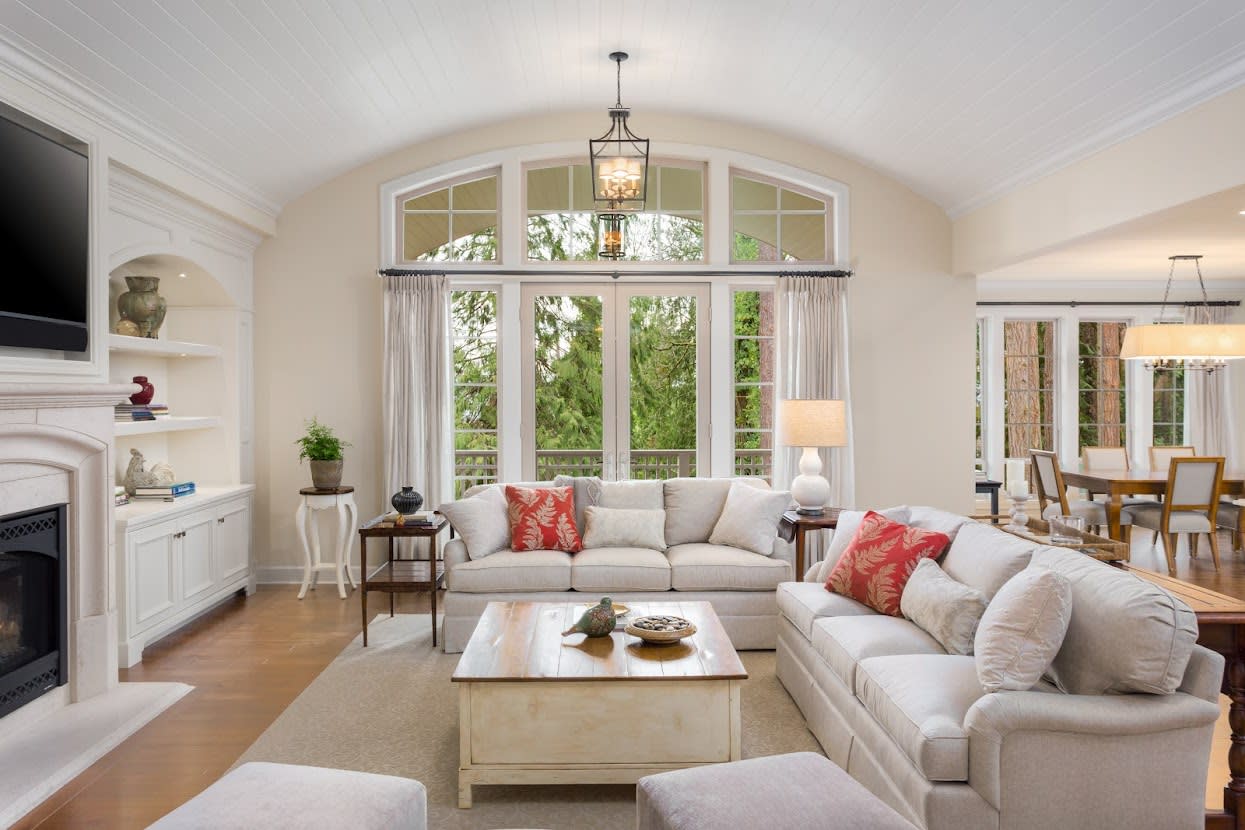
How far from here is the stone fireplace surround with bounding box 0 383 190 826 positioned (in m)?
3.34

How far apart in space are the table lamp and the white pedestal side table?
3060 mm

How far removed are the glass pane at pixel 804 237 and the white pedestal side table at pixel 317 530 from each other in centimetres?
375

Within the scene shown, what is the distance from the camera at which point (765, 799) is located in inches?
81.5

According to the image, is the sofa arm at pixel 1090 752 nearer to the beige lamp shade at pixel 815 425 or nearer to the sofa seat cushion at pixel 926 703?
the sofa seat cushion at pixel 926 703

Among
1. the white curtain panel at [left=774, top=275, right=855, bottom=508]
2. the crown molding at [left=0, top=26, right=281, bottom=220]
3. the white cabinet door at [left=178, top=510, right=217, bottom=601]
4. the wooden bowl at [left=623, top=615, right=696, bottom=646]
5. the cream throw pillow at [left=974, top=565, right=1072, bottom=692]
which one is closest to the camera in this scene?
the cream throw pillow at [left=974, top=565, right=1072, bottom=692]

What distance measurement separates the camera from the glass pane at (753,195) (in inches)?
264

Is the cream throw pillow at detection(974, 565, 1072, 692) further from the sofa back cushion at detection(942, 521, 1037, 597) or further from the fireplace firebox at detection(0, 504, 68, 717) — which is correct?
the fireplace firebox at detection(0, 504, 68, 717)

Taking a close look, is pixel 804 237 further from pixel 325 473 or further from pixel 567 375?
pixel 325 473

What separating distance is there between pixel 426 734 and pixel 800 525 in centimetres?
250

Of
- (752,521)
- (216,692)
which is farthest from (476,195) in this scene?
(216,692)

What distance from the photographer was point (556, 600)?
15.5 feet

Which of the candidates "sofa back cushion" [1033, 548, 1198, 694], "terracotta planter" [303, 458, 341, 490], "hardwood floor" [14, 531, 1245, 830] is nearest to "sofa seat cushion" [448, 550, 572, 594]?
"hardwood floor" [14, 531, 1245, 830]

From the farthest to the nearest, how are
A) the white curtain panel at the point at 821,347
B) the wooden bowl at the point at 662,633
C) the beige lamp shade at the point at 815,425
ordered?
the white curtain panel at the point at 821,347 → the beige lamp shade at the point at 815,425 → the wooden bowl at the point at 662,633

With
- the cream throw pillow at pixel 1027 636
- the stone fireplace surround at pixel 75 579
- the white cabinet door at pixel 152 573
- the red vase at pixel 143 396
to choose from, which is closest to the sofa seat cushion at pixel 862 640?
the cream throw pillow at pixel 1027 636
